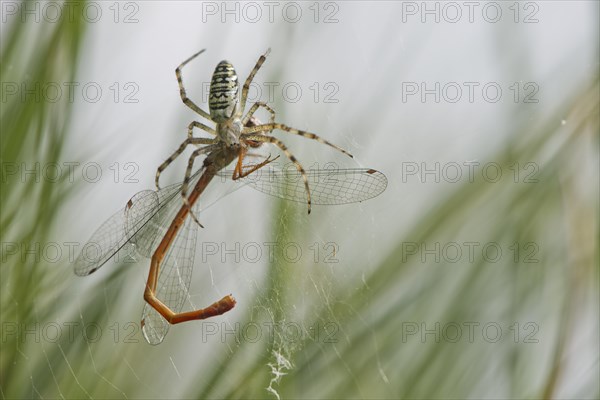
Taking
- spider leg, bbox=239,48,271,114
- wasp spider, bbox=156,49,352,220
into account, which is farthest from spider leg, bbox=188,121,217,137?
spider leg, bbox=239,48,271,114

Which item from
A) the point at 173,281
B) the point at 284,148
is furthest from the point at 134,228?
the point at 284,148

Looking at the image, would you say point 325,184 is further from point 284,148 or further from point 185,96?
point 185,96

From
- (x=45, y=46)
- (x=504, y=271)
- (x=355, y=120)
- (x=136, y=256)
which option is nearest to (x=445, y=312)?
(x=504, y=271)

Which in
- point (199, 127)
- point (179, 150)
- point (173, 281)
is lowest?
point (173, 281)

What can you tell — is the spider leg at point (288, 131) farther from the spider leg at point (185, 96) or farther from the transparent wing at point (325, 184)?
the spider leg at point (185, 96)

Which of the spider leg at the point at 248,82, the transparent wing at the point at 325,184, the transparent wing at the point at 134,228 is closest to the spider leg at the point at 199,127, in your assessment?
the spider leg at the point at 248,82

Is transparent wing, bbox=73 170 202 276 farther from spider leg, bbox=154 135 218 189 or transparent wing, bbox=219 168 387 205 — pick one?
transparent wing, bbox=219 168 387 205
